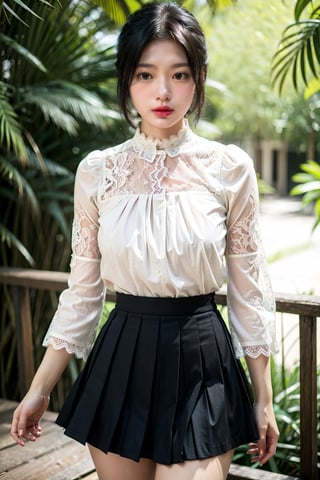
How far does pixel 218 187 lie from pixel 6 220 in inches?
74.9

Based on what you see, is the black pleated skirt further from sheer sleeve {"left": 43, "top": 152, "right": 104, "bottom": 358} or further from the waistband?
sheer sleeve {"left": 43, "top": 152, "right": 104, "bottom": 358}

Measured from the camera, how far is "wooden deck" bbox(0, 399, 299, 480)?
2.28 metres

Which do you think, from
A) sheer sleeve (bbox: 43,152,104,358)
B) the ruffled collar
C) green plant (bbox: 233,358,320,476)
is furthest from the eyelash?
green plant (bbox: 233,358,320,476)

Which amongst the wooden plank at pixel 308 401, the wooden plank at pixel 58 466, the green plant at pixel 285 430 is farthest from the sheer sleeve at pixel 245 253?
the green plant at pixel 285 430

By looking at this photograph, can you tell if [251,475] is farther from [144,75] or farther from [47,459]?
[144,75]

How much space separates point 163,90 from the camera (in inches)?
59.9

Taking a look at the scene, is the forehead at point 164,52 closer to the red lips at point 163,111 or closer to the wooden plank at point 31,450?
the red lips at point 163,111

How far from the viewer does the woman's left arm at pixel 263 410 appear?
154 cm

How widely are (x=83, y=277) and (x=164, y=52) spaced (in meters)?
0.57

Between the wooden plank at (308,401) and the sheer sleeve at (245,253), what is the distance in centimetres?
64

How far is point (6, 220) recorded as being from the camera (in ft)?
10.6

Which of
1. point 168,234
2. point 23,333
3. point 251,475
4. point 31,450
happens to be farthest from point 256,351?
Result: point 23,333

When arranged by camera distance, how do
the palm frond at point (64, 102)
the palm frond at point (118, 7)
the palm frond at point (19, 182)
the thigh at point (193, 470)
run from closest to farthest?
the thigh at point (193, 470) < the palm frond at point (118, 7) < the palm frond at point (19, 182) < the palm frond at point (64, 102)

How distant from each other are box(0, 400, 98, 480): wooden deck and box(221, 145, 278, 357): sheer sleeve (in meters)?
1.04
